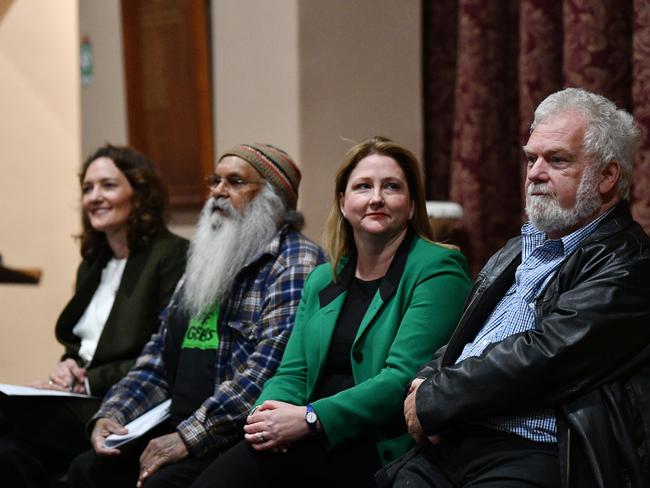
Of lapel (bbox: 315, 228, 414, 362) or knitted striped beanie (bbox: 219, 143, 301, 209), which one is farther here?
knitted striped beanie (bbox: 219, 143, 301, 209)

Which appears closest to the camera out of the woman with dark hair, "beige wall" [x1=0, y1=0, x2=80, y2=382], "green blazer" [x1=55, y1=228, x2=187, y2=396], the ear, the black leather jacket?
the black leather jacket

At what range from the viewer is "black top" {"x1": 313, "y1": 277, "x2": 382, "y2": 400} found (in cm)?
325

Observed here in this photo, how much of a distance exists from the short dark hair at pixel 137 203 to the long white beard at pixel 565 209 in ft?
6.79

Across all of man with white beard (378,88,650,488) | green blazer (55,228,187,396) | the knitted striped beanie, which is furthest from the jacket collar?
green blazer (55,228,187,396)

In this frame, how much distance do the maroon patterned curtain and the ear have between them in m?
1.19

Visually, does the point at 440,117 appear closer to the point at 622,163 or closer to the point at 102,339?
the point at 102,339

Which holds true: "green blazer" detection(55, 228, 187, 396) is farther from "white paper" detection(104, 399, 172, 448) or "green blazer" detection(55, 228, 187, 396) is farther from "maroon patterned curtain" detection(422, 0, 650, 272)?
"maroon patterned curtain" detection(422, 0, 650, 272)

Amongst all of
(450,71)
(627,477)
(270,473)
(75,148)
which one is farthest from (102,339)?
(75,148)

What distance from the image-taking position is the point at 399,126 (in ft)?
16.0

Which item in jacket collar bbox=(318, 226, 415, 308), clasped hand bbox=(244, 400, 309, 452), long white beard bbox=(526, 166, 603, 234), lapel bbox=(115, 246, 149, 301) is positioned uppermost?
long white beard bbox=(526, 166, 603, 234)

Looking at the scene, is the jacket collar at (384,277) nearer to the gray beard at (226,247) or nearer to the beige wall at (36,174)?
the gray beard at (226,247)

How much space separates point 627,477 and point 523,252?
72 cm

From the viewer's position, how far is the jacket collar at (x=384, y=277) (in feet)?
10.6

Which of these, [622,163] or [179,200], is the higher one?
[622,163]
